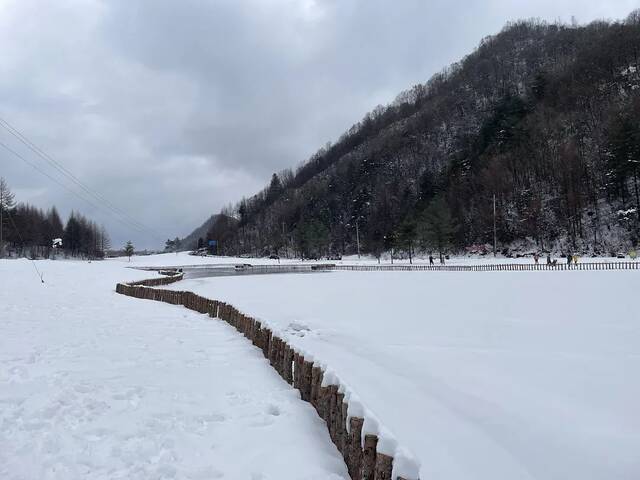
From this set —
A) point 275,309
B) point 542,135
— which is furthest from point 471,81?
point 275,309

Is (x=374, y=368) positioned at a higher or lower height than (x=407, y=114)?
lower

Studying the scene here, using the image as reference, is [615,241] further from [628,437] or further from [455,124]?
[455,124]

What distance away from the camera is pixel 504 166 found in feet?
295

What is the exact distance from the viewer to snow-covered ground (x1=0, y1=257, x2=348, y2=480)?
4.86 metres

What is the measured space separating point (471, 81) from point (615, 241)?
124 m

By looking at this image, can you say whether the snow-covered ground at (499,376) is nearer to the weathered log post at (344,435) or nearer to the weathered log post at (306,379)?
the weathered log post at (306,379)

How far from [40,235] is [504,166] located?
118784mm

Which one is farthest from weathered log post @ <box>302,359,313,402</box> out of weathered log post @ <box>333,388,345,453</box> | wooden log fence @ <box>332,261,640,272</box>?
wooden log fence @ <box>332,261,640,272</box>

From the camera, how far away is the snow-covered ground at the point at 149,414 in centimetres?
486

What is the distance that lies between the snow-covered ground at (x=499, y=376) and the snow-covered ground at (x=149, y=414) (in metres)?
1.41

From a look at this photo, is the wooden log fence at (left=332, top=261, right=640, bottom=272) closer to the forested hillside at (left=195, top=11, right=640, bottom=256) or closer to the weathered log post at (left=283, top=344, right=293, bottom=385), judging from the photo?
the forested hillside at (left=195, top=11, right=640, bottom=256)

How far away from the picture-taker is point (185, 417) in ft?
20.7

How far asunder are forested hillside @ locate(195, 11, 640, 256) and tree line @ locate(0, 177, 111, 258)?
5538 cm

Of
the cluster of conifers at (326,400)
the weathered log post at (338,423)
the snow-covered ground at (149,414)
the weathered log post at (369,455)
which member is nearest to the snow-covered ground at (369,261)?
the cluster of conifers at (326,400)
